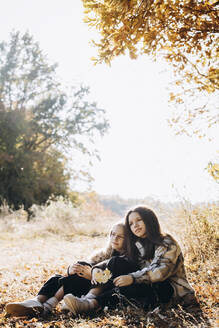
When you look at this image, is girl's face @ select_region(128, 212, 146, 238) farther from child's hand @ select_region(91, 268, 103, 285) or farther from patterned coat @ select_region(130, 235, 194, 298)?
child's hand @ select_region(91, 268, 103, 285)

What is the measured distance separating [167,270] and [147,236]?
1.19ft

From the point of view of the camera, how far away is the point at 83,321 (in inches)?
95.0

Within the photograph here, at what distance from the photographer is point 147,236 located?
274 centimetres

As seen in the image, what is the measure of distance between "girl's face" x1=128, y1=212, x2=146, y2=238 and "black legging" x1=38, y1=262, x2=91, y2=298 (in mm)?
699

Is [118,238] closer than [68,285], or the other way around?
[68,285]

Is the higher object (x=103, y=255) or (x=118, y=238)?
(x=118, y=238)

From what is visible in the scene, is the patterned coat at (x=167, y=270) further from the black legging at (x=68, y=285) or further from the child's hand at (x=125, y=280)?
the black legging at (x=68, y=285)

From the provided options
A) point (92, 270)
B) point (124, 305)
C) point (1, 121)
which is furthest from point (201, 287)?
point (1, 121)

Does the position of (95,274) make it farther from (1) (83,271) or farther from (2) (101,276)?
(1) (83,271)

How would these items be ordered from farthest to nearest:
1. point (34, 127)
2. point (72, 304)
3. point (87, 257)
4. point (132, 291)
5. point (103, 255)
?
point (34, 127)
point (87, 257)
point (103, 255)
point (132, 291)
point (72, 304)

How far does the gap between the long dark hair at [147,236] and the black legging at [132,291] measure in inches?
7.9

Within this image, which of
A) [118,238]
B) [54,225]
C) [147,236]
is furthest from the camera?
[54,225]

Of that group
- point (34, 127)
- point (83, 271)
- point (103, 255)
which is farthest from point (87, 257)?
point (34, 127)

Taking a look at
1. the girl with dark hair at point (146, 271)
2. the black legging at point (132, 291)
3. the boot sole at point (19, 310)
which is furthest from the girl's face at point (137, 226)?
the boot sole at point (19, 310)
